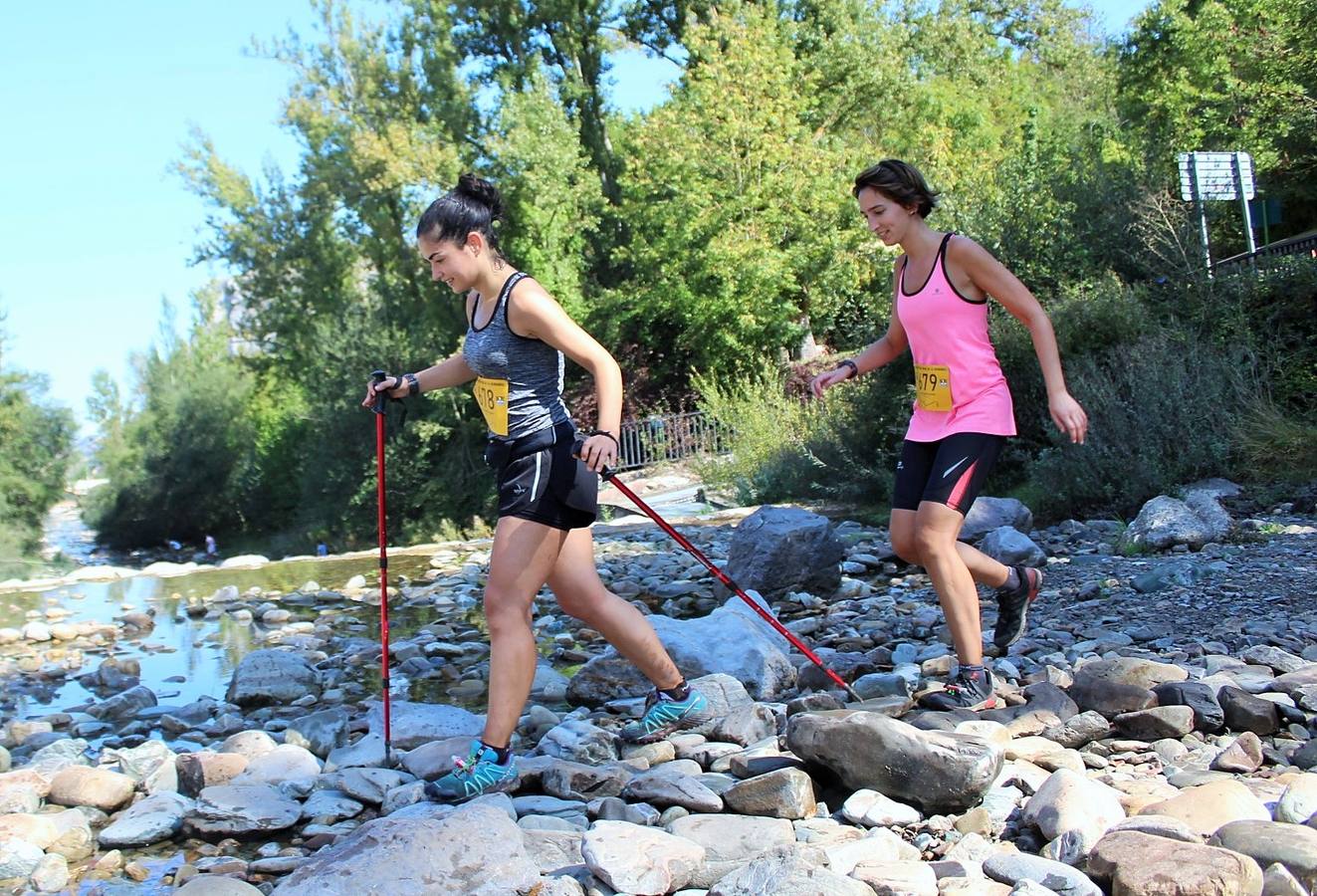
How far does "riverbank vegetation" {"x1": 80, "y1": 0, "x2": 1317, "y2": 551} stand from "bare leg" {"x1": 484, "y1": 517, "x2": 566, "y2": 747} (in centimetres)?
850

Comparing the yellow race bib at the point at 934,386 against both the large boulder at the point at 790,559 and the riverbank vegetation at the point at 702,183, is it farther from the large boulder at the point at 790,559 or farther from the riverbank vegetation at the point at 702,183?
the riverbank vegetation at the point at 702,183

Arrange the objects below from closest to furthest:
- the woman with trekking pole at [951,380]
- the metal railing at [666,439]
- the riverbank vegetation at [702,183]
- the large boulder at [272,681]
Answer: the woman with trekking pole at [951,380], the large boulder at [272,681], the riverbank vegetation at [702,183], the metal railing at [666,439]

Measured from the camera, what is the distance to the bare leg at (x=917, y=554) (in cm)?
430

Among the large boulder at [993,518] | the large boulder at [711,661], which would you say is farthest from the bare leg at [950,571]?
the large boulder at [993,518]

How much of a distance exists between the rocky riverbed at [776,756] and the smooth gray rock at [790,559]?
0.05 feet

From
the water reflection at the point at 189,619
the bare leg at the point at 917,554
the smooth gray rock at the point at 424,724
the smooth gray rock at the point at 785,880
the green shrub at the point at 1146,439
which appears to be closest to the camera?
the smooth gray rock at the point at 785,880

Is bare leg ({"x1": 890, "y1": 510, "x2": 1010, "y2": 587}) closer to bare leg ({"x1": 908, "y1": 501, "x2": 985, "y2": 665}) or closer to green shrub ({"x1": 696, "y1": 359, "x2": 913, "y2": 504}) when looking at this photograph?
bare leg ({"x1": 908, "y1": 501, "x2": 985, "y2": 665})

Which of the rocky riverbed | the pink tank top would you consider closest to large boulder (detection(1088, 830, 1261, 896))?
the rocky riverbed

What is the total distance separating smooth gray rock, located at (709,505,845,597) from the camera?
749 centimetres

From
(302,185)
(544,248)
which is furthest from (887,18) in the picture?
(302,185)

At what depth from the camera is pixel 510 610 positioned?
381 cm

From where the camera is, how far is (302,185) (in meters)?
34.6

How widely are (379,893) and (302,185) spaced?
1350 inches

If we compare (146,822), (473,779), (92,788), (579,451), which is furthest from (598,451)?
(92,788)
